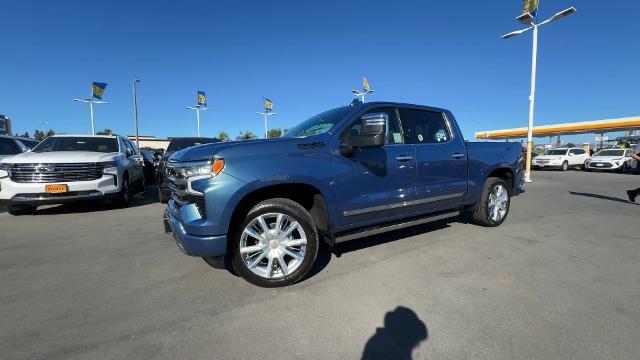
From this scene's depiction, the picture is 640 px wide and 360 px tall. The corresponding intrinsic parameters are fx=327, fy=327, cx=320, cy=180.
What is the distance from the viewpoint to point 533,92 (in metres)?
14.6

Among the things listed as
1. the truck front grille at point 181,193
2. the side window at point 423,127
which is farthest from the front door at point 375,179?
the truck front grille at point 181,193

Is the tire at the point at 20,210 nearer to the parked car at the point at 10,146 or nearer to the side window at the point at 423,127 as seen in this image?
the parked car at the point at 10,146

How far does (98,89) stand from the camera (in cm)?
2770

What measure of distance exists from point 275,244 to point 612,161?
26669mm

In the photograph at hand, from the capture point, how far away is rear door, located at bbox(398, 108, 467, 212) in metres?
4.17

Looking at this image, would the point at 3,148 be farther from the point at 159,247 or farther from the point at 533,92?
the point at 533,92

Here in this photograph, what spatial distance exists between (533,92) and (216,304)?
16.5 meters

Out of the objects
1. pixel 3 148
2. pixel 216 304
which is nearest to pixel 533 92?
pixel 216 304

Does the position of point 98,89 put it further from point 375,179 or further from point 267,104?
point 375,179

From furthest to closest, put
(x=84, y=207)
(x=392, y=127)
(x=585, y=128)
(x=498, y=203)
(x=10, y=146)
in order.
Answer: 1. (x=585, y=128)
2. (x=10, y=146)
3. (x=84, y=207)
4. (x=498, y=203)
5. (x=392, y=127)

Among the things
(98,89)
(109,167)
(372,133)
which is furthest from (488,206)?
(98,89)

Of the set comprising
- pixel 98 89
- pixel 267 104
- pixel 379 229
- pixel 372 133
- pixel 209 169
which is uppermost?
pixel 267 104

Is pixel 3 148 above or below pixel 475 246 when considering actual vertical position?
above

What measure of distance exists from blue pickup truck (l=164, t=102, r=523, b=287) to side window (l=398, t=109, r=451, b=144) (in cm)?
2
